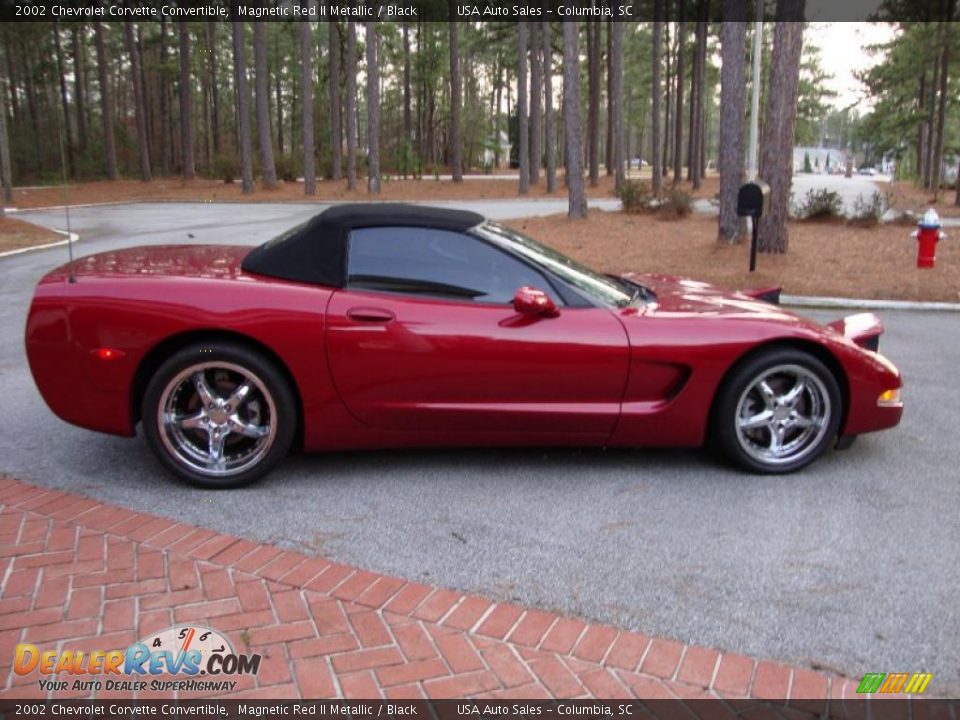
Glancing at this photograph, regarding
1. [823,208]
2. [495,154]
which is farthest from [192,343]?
[495,154]

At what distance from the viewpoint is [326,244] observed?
4.16 m

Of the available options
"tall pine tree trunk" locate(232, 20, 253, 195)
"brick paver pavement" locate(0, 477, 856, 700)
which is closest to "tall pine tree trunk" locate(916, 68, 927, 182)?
"tall pine tree trunk" locate(232, 20, 253, 195)

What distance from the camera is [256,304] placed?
395cm

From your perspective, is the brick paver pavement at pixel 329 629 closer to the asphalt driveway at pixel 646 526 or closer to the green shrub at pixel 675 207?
the asphalt driveway at pixel 646 526

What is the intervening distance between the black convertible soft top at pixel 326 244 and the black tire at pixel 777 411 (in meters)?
1.64

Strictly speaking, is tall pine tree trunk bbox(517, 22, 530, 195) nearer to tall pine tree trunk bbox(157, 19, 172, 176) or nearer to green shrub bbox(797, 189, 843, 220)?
green shrub bbox(797, 189, 843, 220)

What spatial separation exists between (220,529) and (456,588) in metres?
1.17

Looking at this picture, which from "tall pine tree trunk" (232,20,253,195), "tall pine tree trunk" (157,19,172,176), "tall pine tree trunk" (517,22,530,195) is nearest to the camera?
"tall pine tree trunk" (517,22,530,195)

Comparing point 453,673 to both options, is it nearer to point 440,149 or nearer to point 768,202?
point 768,202

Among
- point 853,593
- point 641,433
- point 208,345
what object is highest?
point 208,345

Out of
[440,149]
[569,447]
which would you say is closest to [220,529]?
[569,447]

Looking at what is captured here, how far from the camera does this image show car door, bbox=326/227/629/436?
3.96m

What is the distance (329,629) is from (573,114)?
719 inches

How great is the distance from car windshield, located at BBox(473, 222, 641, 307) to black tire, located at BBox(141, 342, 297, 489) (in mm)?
1351
